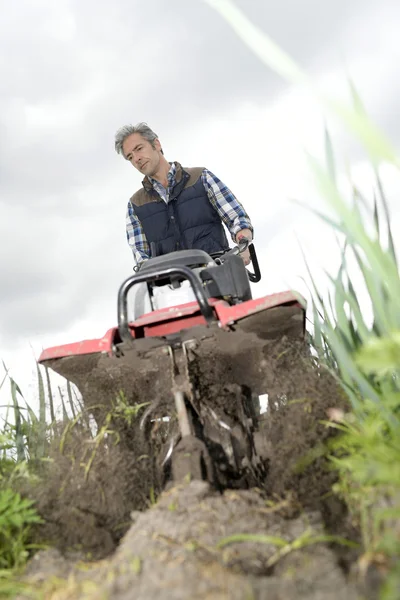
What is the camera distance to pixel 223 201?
15.4 ft

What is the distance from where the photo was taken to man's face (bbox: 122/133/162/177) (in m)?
4.71

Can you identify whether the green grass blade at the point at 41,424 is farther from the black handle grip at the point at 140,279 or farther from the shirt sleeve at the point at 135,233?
the shirt sleeve at the point at 135,233

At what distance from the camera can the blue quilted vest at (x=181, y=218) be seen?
4609mm

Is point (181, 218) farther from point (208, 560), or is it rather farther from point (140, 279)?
point (208, 560)

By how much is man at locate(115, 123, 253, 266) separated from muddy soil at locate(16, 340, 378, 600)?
2.13m

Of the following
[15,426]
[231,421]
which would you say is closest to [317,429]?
[231,421]

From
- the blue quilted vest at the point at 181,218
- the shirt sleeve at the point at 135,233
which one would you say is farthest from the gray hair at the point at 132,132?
the shirt sleeve at the point at 135,233

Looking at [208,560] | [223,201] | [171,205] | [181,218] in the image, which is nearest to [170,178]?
[171,205]

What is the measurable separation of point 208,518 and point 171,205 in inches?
129

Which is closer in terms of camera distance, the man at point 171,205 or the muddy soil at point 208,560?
the muddy soil at point 208,560

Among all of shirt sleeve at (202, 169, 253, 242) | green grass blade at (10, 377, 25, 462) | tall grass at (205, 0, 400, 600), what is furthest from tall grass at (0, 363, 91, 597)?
shirt sleeve at (202, 169, 253, 242)

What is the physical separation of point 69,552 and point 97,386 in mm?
865

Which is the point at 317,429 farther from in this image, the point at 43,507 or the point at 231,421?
the point at 43,507

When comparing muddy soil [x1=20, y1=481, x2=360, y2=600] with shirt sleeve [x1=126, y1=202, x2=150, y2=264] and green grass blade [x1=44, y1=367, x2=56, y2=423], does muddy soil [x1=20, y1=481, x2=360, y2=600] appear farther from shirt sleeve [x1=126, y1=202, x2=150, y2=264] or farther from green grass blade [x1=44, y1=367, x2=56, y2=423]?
shirt sleeve [x1=126, y1=202, x2=150, y2=264]
